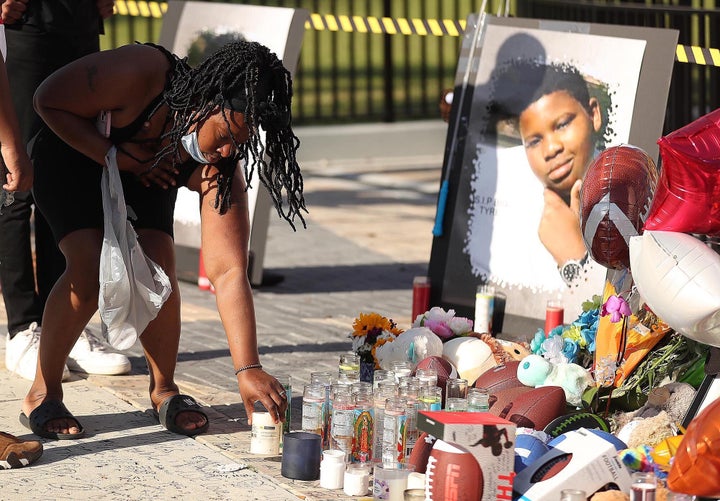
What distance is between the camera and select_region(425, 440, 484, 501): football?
408 cm

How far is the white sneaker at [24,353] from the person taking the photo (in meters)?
5.90

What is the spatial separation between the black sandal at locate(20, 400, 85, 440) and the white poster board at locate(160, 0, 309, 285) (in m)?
2.72

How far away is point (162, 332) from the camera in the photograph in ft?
17.4

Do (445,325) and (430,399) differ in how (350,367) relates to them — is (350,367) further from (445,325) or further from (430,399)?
(445,325)

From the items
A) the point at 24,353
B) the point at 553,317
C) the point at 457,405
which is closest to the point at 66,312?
the point at 24,353

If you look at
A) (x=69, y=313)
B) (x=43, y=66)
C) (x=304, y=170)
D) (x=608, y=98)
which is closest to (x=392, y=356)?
(x=69, y=313)

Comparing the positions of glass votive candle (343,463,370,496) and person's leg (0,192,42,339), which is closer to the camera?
glass votive candle (343,463,370,496)

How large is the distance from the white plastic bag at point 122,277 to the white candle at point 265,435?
2.10 ft

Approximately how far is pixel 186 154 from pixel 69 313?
0.77 meters

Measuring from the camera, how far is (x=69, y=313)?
5039 millimetres

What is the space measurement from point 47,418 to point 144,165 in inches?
41.5

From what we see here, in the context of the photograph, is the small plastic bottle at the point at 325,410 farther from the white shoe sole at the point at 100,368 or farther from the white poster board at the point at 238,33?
the white poster board at the point at 238,33

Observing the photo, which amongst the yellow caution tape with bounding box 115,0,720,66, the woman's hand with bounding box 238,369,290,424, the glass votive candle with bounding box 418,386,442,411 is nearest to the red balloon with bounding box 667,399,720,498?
the glass votive candle with bounding box 418,386,442,411

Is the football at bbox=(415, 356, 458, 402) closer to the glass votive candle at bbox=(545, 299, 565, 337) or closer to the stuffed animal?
the stuffed animal
